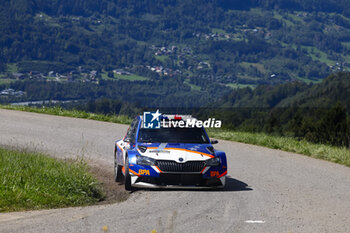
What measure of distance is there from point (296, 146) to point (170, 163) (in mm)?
7992

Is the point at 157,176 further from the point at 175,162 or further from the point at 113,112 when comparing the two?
the point at 113,112

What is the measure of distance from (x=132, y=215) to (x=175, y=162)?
8.78ft

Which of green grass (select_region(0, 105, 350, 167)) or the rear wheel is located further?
green grass (select_region(0, 105, 350, 167))

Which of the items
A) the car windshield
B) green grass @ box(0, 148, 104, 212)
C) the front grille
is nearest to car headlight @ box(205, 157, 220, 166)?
the front grille

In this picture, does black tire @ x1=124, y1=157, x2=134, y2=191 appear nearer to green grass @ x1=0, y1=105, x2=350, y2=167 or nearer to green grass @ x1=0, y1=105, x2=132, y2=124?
green grass @ x1=0, y1=105, x2=350, y2=167

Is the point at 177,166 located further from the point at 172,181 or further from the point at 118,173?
the point at 118,173

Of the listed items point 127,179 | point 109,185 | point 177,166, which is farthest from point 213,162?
point 109,185

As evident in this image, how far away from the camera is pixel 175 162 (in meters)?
11.4

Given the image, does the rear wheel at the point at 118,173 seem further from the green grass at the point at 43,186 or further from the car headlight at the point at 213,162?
the car headlight at the point at 213,162

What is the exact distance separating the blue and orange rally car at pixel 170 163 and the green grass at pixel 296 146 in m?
5.65

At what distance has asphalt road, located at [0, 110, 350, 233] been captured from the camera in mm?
8188

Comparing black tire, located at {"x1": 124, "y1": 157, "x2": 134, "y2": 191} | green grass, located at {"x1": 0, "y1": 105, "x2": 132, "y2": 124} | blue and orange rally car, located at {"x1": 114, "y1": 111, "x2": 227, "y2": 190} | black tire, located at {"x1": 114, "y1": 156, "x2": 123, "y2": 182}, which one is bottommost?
green grass, located at {"x1": 0, "y1": 105, "x2": 132, "y2": 124}

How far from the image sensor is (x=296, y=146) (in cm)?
1838

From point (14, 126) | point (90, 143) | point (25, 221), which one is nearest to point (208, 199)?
point (25, 221)
